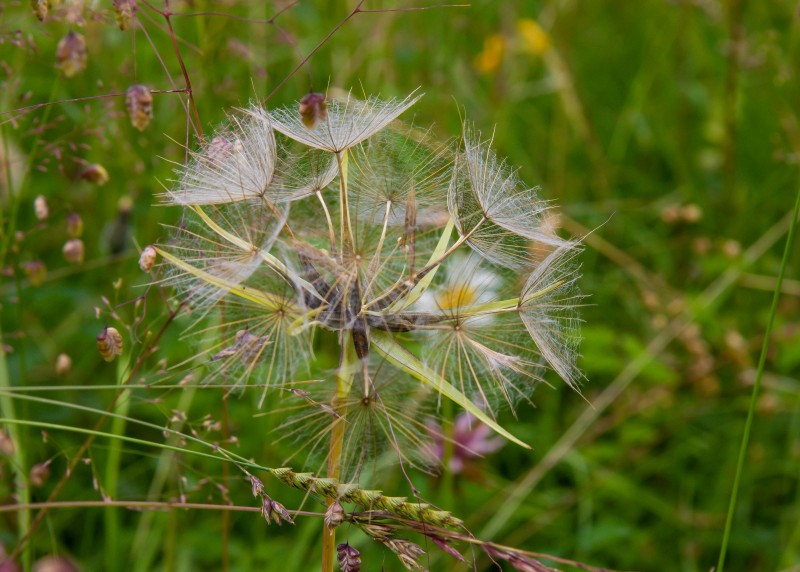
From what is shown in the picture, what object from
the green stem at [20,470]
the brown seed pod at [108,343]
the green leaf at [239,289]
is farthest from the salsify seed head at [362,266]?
the green stem at [20,470]

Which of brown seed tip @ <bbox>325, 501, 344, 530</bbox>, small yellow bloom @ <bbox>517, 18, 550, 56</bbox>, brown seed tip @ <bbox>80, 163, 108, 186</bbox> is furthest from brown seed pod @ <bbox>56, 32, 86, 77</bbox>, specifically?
small yellow bloom @ <bbox>517, 18, 550, 56</bbox>

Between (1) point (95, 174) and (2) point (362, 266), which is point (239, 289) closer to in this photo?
(2) point (362, 266)

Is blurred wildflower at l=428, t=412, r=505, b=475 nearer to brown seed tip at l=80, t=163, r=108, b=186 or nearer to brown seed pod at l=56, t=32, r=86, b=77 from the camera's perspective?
brown seed tip at l=80, t=163, r=108, b=186

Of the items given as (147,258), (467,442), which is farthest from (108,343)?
(467,442)

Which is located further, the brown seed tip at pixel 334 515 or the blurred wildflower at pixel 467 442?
the blurred wildflower at pixel 467 442

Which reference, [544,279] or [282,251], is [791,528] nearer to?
[544,279]

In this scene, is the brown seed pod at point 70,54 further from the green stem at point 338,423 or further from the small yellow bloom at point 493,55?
the small yellow bloom at point 493,55
